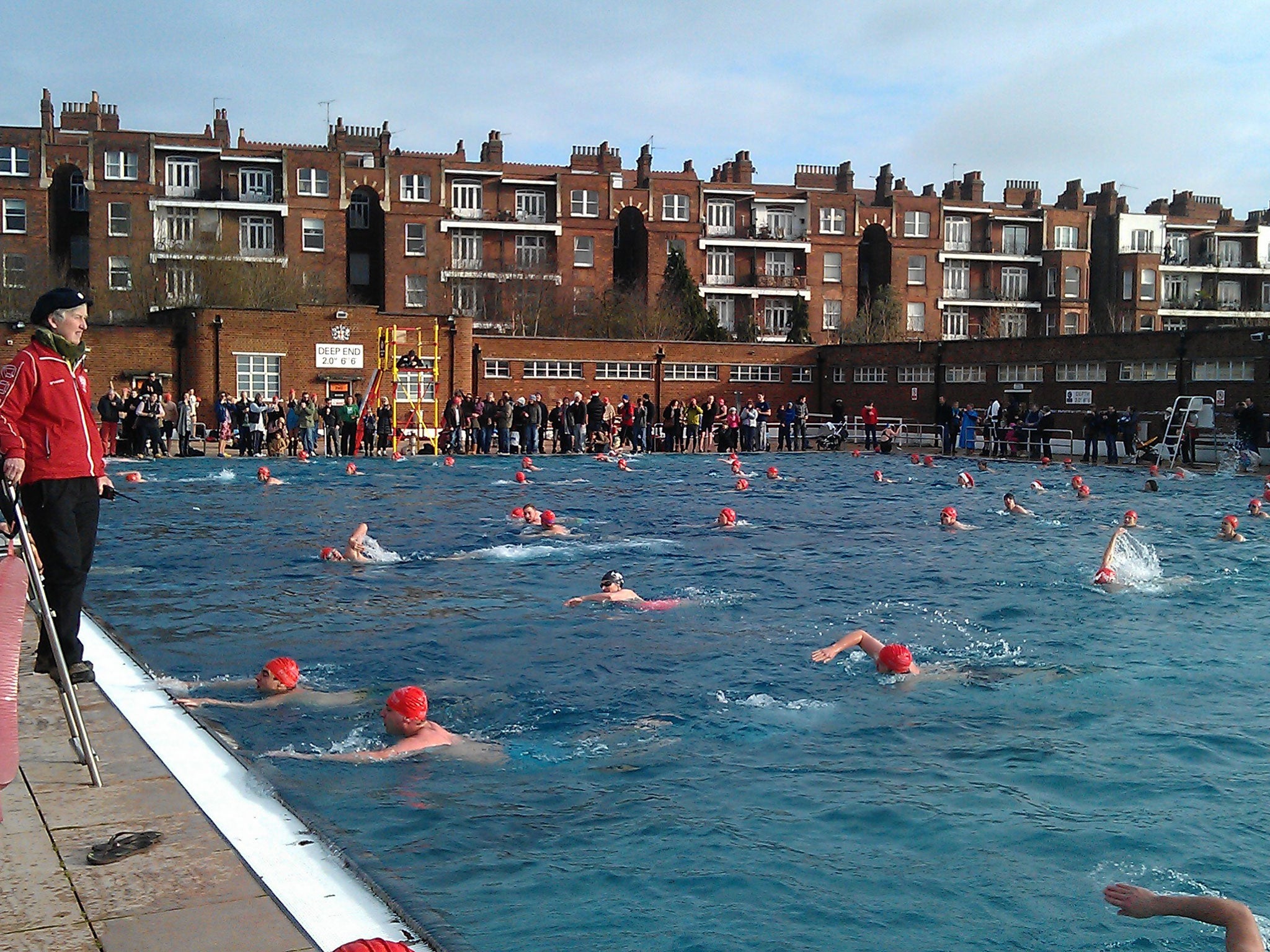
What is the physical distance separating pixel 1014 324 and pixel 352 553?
6399 centimetres

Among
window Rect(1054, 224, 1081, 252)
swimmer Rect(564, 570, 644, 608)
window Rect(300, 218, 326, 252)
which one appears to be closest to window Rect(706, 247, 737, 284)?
window Rect(1054, 224, 1081, 252)

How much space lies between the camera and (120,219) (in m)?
56.4

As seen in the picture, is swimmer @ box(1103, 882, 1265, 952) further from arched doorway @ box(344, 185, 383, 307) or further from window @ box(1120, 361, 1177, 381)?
arched doorway @ box(344, 185, 383, 307)

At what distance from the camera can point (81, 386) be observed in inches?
243

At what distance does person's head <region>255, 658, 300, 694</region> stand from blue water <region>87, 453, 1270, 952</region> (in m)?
0.26

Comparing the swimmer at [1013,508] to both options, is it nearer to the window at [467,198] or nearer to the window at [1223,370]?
the window at [1223,370]

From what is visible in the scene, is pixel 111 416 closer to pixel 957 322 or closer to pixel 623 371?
pixel 623 371

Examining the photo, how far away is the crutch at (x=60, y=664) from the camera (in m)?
5.17

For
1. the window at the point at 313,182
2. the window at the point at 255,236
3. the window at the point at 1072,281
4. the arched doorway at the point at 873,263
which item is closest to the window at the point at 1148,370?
the arched doorway at the point at 873,263

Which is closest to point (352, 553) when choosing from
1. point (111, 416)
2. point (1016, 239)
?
point (111, 416)

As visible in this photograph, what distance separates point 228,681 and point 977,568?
9767 mm

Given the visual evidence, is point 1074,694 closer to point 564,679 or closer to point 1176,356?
point 564,679

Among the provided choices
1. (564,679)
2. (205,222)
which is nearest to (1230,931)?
(564,679)

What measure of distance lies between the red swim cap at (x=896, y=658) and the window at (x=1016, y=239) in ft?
225
